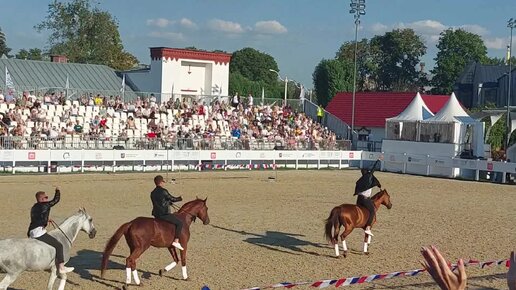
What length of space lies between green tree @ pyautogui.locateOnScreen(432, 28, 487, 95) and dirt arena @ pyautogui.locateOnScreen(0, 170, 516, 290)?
224ft

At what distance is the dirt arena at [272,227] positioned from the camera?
13.8m

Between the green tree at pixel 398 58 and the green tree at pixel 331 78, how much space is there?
2439cm

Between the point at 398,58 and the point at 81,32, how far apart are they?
173ft

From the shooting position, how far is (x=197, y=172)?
122 ft

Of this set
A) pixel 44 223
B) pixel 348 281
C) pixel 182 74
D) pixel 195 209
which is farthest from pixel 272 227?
pixel 182 74

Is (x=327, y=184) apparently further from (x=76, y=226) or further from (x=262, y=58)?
(x=262, y=58)

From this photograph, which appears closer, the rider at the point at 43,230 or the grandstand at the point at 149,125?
the rider at the point at 43,230

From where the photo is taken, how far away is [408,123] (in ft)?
147

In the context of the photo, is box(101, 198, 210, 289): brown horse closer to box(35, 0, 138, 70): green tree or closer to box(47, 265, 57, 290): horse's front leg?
box(47, 265, 57, 290): horse's front leg

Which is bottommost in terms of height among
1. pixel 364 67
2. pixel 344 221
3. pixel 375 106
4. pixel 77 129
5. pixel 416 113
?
pixel 344 221

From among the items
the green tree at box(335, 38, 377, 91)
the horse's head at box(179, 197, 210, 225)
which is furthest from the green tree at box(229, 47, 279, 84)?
the horse's head at box(179, 197, 210, 225)

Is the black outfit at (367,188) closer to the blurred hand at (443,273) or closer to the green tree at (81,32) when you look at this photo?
the blurred hand at (443,273)

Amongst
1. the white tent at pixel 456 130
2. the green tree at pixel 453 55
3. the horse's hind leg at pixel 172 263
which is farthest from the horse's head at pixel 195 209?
the green tree at pixel 453 55

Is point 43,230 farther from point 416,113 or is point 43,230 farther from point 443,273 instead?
point 416,113
